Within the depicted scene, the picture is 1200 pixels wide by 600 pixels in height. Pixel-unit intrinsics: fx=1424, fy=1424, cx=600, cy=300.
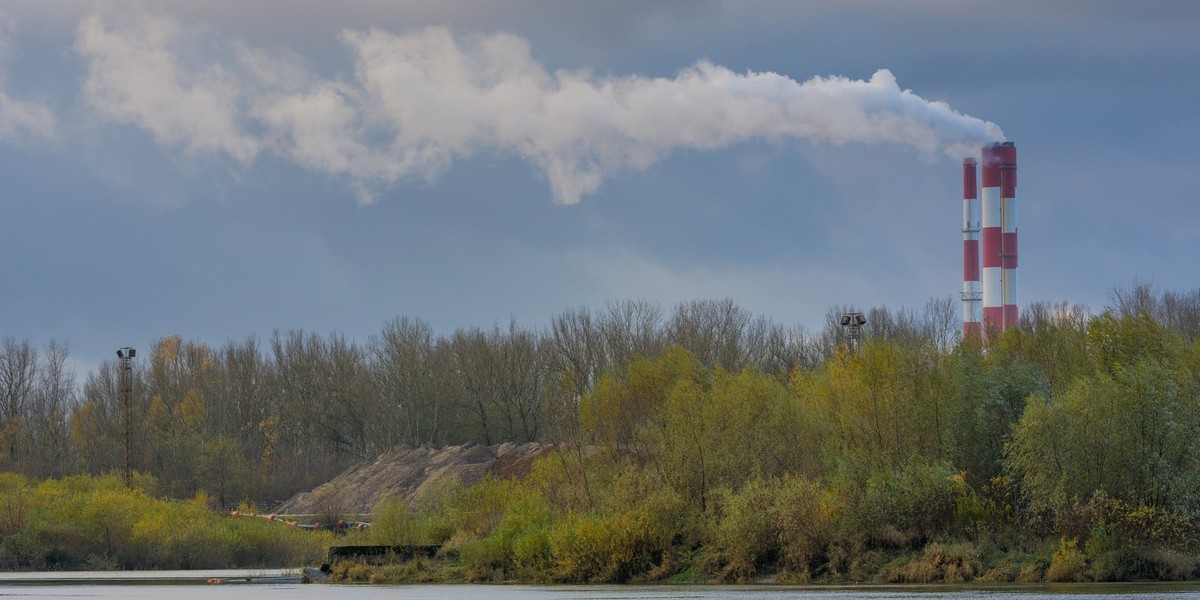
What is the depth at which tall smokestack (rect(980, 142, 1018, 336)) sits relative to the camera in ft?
284

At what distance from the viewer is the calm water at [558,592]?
1169 inches

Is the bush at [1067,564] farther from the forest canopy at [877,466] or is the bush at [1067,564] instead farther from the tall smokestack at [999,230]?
the tall smokestack at [999,230]

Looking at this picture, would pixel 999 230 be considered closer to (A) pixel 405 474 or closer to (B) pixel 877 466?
(A) pixel 405 474

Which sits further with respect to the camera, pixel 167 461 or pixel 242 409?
pixel 242 409

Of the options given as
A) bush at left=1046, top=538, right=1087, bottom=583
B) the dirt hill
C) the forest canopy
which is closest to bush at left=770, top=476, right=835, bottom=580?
the forest canopy

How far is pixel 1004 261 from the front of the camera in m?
86.5

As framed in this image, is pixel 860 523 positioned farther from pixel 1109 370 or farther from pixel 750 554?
pixel 1109 370

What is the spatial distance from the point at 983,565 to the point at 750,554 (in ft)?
20.0

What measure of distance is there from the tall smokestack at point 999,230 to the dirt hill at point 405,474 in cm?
2948

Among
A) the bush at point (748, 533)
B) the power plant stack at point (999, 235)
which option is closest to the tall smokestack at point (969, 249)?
the power plant stack at point (999, 235)

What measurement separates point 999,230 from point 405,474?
38.7 metres

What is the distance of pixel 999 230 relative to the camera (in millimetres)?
86938

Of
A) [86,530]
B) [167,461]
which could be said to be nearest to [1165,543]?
[86,530]

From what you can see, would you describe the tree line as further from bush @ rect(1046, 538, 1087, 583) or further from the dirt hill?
bush @ rect(1046, 538, 1087, 583)
